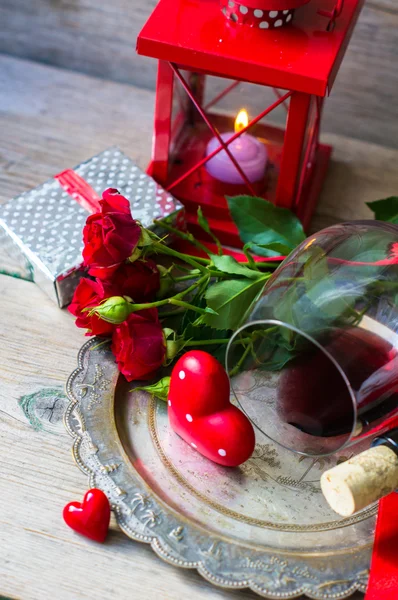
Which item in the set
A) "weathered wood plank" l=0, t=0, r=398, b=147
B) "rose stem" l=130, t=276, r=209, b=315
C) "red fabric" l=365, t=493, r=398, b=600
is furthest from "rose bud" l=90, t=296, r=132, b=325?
"weathered wood plank" l=0, t=0, r=398, b=147

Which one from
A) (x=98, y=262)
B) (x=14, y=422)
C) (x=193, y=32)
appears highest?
(x=193, y=32)

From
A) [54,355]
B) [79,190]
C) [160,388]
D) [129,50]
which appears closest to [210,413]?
[160,388]

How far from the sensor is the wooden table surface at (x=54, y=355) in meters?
0.47

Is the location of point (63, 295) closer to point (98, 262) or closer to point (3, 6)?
A: point (98, 262)

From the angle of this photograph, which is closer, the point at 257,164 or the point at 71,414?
the point at 71,414

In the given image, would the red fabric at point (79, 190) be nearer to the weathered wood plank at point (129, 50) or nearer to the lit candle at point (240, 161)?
the lit candle at point (240, 161)

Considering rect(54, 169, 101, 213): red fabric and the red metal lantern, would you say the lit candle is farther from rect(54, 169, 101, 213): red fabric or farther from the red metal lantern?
rect(54, 169, 101, 213): red fabric

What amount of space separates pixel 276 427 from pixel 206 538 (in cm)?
11

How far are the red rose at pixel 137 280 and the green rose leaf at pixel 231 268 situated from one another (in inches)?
1.9

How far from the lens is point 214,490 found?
20.0 inches

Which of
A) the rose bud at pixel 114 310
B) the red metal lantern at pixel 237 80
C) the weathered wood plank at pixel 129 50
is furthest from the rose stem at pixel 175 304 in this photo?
the weathered wood plank at pixel 129 50

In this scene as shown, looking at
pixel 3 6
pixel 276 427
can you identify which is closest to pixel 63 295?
pixel 276 427

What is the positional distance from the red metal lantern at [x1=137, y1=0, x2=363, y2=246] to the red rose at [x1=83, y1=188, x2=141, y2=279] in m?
0.14

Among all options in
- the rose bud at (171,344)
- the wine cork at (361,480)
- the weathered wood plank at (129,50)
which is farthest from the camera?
the weathered wood plank at (129,50)
